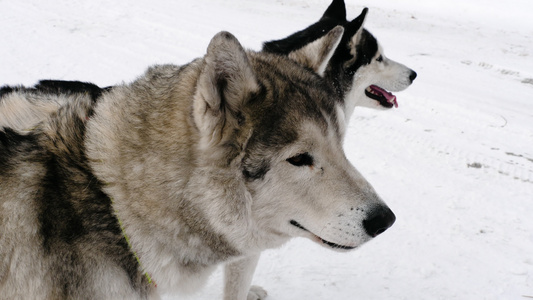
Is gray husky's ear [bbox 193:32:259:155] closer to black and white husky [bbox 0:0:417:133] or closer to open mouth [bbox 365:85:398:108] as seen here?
black and white husky [bbox 0:0:417:133]

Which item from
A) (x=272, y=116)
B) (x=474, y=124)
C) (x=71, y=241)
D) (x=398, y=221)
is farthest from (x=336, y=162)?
(x=474, y=124)

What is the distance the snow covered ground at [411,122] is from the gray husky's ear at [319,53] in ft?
6.47

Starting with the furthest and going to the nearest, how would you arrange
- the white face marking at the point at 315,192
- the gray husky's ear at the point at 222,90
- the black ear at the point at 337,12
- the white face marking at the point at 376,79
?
the black ear at the point at 337,12 < the white face marking at the point at 376,79 < the white face marking at the point at 315,192 < the gray husky's ear at the point at 222,90

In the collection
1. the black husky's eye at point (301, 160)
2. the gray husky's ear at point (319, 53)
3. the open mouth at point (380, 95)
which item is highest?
the gray husky's ear at point (319, 53)

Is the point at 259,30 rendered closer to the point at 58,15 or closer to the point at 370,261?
the point at 58,15

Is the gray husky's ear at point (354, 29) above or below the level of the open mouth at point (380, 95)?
above

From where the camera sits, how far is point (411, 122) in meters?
6.46

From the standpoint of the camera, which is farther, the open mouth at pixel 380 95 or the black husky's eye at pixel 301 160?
the open mouth at pixel 380 95

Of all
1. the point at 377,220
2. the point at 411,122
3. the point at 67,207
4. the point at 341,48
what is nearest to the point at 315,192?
the point at 377,220

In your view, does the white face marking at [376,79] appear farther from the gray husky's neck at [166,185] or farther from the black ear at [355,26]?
the gray husky's neck at [166,185]

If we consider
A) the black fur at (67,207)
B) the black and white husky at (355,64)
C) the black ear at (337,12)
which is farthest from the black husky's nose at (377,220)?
the black ear at (337,12)

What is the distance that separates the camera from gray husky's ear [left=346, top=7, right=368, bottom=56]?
4.30m

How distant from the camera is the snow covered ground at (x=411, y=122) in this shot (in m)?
3.84

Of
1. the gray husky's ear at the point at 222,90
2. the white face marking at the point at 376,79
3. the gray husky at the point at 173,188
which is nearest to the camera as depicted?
the gray husky's ear at the point at 222,90
